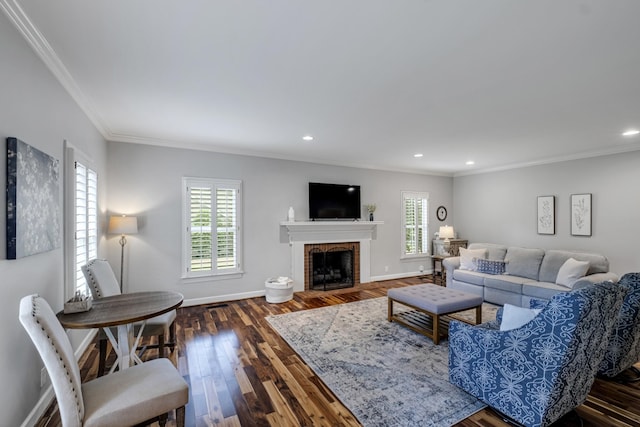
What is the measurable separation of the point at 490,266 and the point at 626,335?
270 cm

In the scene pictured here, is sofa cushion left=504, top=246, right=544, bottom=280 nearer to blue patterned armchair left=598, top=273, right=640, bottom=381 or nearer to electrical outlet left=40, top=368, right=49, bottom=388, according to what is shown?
blue patterned armchair left=598, top=273, right=640, bottom=381

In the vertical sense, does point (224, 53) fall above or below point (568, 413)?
above

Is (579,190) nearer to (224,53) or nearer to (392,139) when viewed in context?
(392,139)

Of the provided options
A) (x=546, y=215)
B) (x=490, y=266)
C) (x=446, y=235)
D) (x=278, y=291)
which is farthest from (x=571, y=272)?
(x=278, y=291)

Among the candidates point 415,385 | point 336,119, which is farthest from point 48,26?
point 415,385

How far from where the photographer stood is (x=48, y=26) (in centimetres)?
184

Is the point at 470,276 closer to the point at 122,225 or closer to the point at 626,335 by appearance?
the point at 626,335

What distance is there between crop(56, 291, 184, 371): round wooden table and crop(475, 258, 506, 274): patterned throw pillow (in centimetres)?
500

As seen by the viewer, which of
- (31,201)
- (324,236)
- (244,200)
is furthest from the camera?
(324,236)

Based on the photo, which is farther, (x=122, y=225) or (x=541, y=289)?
(x=541, y=289)

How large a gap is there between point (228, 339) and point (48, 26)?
3.22m

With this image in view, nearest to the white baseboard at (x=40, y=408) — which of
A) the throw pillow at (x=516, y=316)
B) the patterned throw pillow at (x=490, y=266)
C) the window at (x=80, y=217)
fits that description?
the window at (x=80, y=217)

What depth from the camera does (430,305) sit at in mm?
3441

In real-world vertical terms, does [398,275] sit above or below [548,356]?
below
